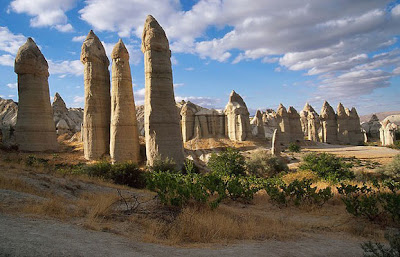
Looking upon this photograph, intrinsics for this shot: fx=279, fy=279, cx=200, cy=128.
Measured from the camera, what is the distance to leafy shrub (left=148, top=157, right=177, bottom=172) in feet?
56.2

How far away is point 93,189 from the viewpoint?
9.89m

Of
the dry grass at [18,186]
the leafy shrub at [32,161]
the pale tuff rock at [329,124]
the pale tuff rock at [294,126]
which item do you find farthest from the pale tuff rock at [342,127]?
the dry grass at [18,186]

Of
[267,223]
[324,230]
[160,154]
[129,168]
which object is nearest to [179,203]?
[267,223]

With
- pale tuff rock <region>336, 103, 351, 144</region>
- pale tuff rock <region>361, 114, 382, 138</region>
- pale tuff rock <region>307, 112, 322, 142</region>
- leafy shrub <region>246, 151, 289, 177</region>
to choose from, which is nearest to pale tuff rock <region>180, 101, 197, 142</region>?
leafy shrub <region>246, 151, 289, 177</region>

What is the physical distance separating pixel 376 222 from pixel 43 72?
81.0ft

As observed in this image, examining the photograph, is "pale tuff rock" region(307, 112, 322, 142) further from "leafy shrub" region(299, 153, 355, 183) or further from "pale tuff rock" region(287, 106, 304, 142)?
"leafy shrub" region(299, 153, 355, 183)

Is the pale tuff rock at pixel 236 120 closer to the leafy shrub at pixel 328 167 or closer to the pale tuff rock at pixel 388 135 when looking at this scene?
the leafy shrub at pixel 328 167

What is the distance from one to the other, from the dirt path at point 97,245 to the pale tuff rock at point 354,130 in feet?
144

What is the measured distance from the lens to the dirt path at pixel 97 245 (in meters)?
3.37

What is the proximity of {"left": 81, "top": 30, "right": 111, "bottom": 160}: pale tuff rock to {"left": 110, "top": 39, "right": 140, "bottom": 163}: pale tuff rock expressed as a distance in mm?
1923

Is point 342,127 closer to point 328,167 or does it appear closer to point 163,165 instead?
point 328,167

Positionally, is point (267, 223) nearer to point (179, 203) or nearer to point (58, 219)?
point (179, 203)

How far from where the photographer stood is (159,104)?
18.5 metres

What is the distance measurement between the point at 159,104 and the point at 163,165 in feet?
13.4
